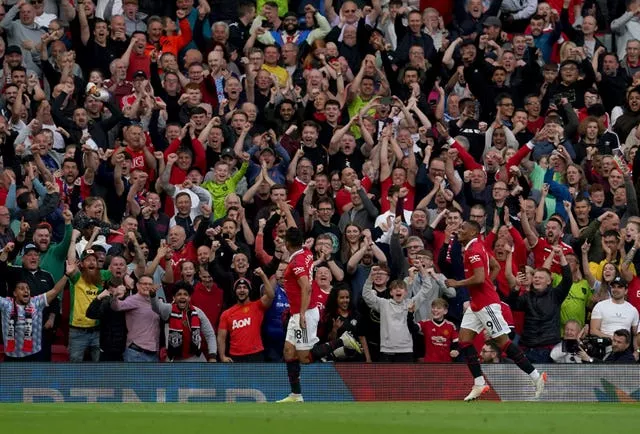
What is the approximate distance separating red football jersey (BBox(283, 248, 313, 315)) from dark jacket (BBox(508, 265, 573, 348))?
3.79 m

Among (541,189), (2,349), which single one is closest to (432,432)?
(2,349)

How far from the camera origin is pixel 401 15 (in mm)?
28453

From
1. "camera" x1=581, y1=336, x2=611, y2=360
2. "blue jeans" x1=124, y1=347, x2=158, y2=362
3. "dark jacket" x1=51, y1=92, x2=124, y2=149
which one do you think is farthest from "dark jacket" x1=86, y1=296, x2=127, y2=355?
"camera" x1=581, y1=336, x2=611, y2=360

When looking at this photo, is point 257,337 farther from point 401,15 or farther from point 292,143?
point 401,15

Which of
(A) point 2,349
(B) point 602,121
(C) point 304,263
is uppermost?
(B) point 602,121

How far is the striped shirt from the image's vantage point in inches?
848

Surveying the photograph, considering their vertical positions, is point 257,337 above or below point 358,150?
below

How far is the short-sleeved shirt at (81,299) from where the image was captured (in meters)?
21.8

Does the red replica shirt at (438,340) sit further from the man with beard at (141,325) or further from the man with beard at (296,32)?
the man with beard at (296,32)

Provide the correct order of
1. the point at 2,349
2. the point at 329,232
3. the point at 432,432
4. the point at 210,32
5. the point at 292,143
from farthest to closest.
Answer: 1. the point at 210,32
2. the point at 292,143
3. the point at 329,232
4. the point at 2,349
5. the point at 432,432

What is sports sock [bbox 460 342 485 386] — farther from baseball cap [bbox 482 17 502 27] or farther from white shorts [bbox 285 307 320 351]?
baseball cap [bbox 482 17 502 27]

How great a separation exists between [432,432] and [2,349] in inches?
307

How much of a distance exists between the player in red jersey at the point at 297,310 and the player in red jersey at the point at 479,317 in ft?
5.86

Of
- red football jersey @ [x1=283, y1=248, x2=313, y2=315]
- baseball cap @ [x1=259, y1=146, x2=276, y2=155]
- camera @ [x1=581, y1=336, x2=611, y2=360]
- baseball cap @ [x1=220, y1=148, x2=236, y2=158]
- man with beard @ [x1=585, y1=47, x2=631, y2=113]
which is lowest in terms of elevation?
camera @ [x1=581, y1=336, x2=611, y2=360]
